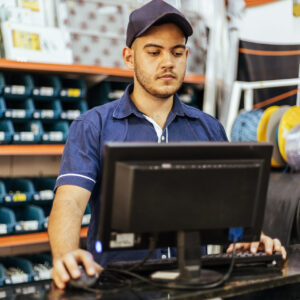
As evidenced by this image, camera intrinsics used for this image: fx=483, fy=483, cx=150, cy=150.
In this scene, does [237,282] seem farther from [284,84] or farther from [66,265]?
[284,84]

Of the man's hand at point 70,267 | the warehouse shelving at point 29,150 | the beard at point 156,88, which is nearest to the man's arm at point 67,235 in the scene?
the man's hand at point 70,267

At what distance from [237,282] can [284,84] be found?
3.32 meters

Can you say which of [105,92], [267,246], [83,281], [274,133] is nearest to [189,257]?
[83,281]

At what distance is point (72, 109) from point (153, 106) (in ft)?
6.75

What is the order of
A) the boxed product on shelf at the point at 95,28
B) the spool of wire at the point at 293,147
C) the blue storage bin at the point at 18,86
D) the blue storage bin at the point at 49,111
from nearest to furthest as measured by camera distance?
the spool of wire at the point at 293,147 → the blue storage bin at the point at 18,86 → the blue storage bin at the point at 49,111 → the boxed product on shelf at the point at 95,28

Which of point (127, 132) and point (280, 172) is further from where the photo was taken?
point (280, 172)

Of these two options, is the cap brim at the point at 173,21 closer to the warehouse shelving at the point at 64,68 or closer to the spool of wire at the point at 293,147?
the spool of wire at the point at 293,147

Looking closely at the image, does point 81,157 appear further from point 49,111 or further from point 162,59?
point 49,111

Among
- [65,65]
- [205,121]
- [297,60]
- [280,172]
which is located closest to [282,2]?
[297,60]

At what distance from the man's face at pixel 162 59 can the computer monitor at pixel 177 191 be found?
2.02 ft

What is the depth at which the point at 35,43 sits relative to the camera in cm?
362

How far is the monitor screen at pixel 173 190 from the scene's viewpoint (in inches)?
47.2

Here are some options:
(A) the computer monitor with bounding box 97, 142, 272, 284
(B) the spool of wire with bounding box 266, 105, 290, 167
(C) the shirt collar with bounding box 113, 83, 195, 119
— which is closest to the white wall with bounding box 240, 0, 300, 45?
(B) the spool of wire with bounding box 266, 105, 290, 167

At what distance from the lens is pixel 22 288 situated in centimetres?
134
